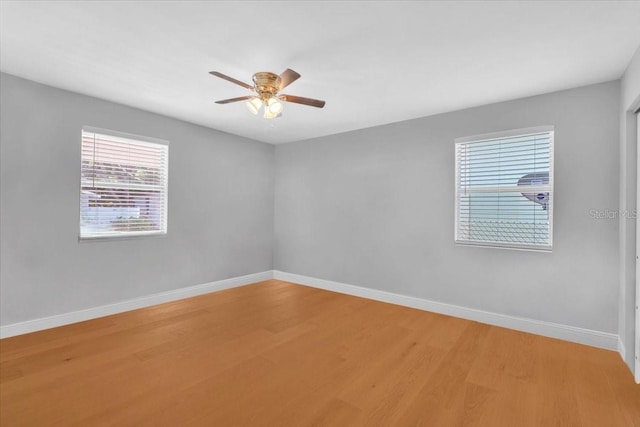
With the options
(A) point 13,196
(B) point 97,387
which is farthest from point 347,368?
(A) point 13,196

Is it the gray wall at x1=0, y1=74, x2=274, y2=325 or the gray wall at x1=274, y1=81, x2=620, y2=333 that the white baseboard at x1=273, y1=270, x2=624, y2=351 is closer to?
the gray wall at x1=274, y1=81, x2=620, y2=333

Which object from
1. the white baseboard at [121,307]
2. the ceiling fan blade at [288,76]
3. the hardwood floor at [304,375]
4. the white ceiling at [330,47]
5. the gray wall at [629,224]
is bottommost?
the hardwood floor at [304,375]

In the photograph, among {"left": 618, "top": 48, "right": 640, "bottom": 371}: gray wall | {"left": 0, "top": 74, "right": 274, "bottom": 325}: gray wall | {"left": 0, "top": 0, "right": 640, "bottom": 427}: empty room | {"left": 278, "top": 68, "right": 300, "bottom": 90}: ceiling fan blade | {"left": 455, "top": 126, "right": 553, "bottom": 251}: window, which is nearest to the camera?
{"left": 0, "top": 0, "right": 640, "bottom": 427}: empty room

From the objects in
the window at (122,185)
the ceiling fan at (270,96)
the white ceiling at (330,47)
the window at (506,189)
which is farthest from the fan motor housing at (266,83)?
the window at (506,189)

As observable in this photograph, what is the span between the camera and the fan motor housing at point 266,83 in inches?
101

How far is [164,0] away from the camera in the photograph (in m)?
1.82

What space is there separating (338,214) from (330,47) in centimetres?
283

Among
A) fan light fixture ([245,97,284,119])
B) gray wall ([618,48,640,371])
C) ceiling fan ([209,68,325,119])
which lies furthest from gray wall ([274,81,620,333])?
fan light fixture ([245,97,284,119])

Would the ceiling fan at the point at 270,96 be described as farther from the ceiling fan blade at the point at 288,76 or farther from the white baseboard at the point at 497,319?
the white baseboard at the point at 497,319

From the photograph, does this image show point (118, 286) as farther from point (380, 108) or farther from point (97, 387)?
point (380, 108)

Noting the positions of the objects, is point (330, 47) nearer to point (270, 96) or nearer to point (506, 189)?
point (270, 96)

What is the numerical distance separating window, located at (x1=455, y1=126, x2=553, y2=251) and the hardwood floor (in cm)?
105

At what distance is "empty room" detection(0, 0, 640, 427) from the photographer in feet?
6.53

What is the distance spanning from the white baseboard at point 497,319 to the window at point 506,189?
31.5 inches
